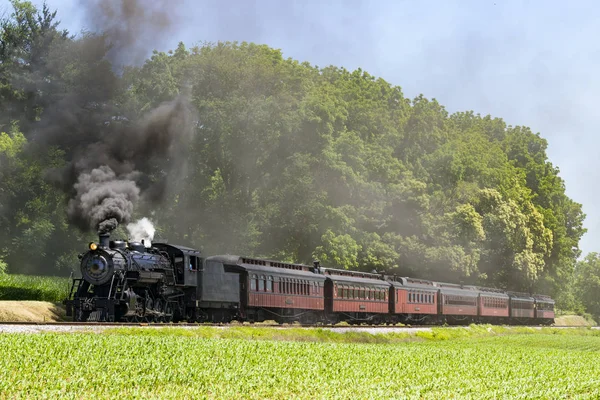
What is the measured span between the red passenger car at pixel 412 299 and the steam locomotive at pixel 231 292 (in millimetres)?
64

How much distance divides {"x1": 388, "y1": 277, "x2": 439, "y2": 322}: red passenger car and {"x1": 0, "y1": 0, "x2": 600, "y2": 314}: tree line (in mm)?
4644

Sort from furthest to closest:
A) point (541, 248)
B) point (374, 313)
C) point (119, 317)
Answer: point (541, 248)
point (374, 313)
point (119, 317)

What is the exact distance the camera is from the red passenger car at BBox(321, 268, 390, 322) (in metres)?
41.5

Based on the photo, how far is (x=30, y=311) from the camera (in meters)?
30.0

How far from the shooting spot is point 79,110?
38.6 meters

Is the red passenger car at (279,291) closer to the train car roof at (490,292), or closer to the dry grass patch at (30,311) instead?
the dry grass patch at (30,311)

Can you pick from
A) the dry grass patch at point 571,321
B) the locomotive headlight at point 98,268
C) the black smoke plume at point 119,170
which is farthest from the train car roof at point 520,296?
the locomotive headlight at point 98,268

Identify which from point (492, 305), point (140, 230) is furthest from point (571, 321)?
point (140, 230)

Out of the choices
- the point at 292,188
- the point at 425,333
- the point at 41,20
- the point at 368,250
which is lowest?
the point at 425,333

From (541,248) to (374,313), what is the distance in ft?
122

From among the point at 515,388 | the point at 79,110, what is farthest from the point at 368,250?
the point at 515,388

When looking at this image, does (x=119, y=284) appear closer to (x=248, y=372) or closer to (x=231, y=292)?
(x=231, y=292)

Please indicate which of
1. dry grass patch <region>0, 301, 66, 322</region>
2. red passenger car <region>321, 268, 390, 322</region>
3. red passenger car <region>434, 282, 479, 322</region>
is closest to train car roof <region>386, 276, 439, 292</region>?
red passenger car <region>434, 282, 479, 322</region>

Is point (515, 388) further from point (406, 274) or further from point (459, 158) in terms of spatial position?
point (459, 158)
